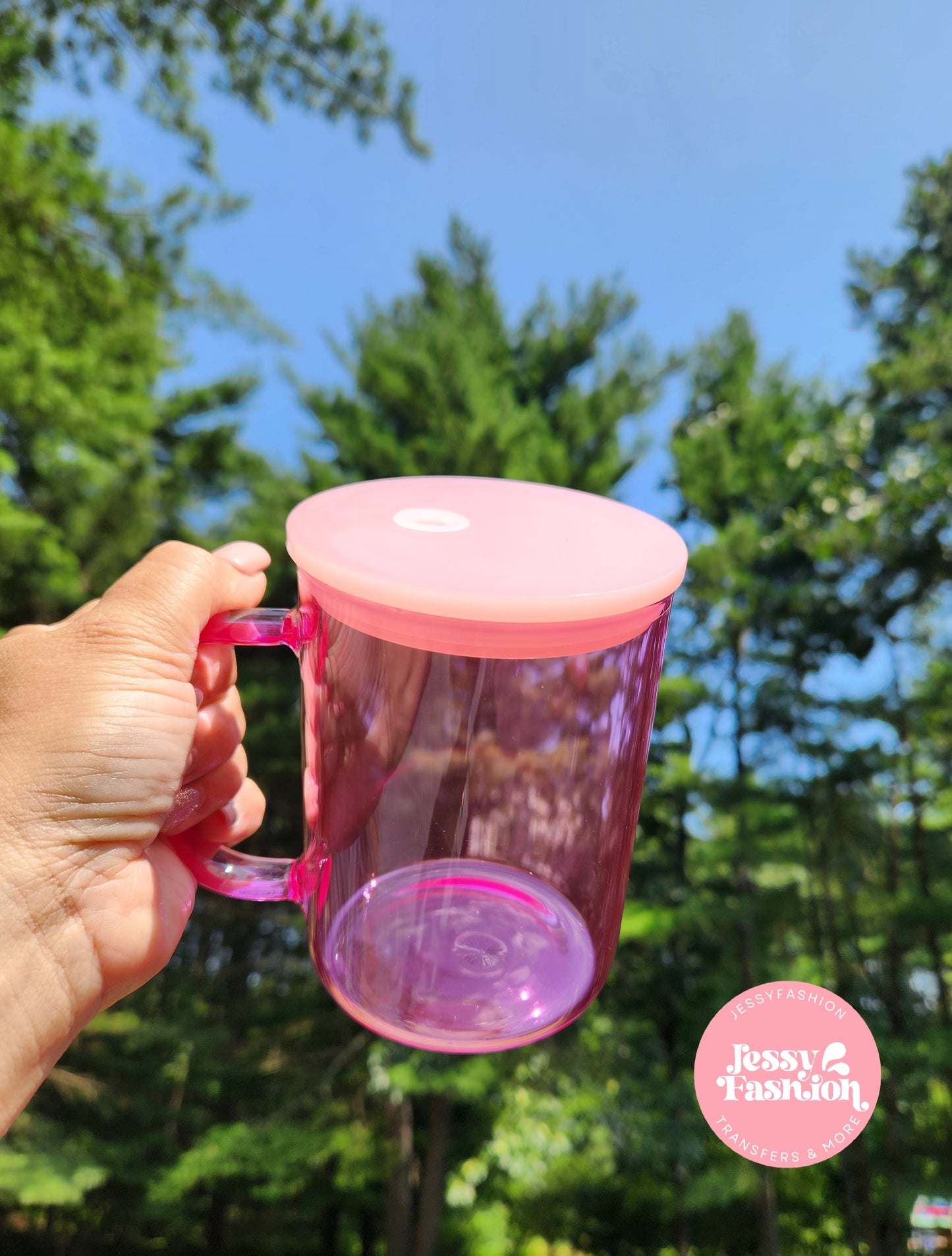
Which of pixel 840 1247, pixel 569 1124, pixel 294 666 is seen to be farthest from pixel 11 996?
pixel 840 1247

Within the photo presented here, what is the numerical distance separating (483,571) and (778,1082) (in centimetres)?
194

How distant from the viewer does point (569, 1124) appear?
5.19 metres

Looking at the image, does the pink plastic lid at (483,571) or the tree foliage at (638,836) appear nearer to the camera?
the pink plastic lid at (483,571)

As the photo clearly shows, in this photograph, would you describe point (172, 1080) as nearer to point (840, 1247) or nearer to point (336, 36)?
point (840, 1247)

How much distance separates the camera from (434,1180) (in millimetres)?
5914

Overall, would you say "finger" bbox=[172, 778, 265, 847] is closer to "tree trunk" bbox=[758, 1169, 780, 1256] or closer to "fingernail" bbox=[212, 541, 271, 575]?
"fingernail" bbox=[212, 541, 271, 575]

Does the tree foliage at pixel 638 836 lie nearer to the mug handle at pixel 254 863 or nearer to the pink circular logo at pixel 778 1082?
the pink circular logo at pixel 778 1082

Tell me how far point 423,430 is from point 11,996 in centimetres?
593

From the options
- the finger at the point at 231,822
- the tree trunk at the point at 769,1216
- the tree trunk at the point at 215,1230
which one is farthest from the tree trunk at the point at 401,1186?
the finger at the point at 231,822

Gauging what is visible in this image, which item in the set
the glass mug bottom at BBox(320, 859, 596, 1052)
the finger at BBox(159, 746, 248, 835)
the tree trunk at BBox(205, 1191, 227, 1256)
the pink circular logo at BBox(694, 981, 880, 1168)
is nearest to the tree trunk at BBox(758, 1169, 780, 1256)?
the pink circular logo at BBox(694, 981, 880, 1168)

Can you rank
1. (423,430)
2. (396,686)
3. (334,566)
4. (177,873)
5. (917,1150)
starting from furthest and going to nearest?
(423,430) < (917,1150) < (177,873) < (396,686) < (334,566)

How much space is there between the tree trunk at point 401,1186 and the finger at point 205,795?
18.7 ft

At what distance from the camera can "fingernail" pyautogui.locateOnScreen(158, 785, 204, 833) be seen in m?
0.94

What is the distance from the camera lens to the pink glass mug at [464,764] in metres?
0.73
